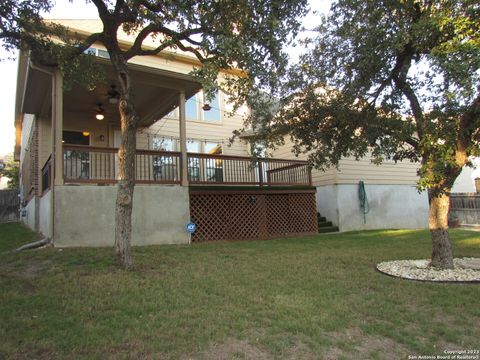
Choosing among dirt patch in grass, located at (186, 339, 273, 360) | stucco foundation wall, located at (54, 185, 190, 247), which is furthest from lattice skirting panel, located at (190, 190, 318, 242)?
dirt patch in grass, located at (186, 339, 273, 360)

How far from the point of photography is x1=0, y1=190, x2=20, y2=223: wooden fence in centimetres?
2112

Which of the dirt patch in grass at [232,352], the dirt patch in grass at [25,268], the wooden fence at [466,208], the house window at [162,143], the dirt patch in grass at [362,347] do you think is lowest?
the dirt patch in grass at [362,347]

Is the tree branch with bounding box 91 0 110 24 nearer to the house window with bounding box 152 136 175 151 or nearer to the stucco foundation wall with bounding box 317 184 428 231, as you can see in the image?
the house window with bounding box 152 136 175 151

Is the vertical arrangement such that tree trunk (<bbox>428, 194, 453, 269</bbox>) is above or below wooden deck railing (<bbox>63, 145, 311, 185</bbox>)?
below

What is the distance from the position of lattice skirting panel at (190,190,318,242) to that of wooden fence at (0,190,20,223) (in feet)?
53.1

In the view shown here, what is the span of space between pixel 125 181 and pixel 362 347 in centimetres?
431

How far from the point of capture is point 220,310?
13.6 ft

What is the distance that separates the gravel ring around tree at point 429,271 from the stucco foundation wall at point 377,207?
20.5 feet

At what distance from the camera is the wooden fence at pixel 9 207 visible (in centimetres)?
2112

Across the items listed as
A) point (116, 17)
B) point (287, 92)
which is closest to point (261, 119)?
point (287, 92)

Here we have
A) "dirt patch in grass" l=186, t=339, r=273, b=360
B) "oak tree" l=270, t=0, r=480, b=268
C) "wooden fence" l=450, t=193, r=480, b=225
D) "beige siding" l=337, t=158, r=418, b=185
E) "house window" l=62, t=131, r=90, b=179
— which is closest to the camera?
"dirt patch in grass" l=186, t=339, r=273, b=360

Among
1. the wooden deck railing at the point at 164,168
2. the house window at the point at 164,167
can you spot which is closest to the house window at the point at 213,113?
the wooden deck railing at the point at 164,168

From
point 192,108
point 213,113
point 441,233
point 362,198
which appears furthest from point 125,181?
point 362,198

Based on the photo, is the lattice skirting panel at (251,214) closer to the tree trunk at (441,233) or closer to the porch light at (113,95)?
the porch light at (113,95)
